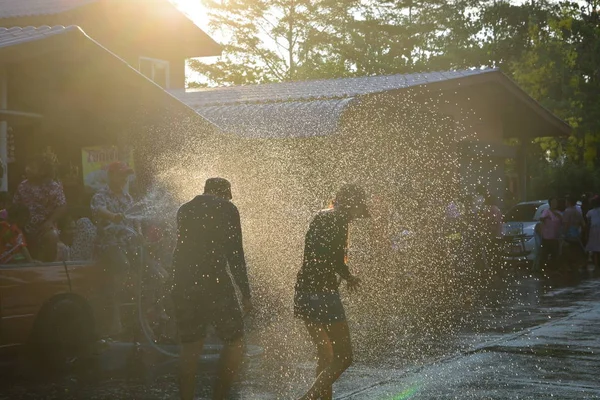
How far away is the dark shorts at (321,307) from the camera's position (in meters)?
7.15

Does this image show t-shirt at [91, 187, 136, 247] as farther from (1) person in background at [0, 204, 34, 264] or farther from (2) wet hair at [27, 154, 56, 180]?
(2) wet hair at [27, 154, 56, 180]

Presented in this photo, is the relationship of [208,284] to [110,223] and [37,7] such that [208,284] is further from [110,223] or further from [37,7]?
[37,7]

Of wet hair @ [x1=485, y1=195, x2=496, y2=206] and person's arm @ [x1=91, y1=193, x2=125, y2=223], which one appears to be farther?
wet hair @ [x1=485, y1=195, x2=496, y2=206]

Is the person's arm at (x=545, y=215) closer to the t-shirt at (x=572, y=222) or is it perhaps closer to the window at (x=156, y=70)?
the t-shirt at (x=572, y=222)

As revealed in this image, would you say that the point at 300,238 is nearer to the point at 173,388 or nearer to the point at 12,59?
the point at 12,59

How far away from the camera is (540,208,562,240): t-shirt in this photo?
23.6 meters

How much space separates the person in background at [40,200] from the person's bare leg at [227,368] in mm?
4466

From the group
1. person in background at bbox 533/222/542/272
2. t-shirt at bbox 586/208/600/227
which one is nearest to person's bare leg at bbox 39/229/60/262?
person in background at bbox 533/222/542/272

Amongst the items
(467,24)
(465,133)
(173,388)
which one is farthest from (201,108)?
(467,24)

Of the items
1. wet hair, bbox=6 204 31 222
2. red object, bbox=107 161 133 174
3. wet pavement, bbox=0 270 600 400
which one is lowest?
wet pavement, bbox=0 270 600 400

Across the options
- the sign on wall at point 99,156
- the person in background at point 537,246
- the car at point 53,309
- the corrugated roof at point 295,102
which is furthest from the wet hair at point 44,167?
the person in background at point 537,246

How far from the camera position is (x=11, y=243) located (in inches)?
408

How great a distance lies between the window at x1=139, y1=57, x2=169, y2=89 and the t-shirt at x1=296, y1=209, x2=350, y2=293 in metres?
18.9

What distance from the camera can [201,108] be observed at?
2159 cm
